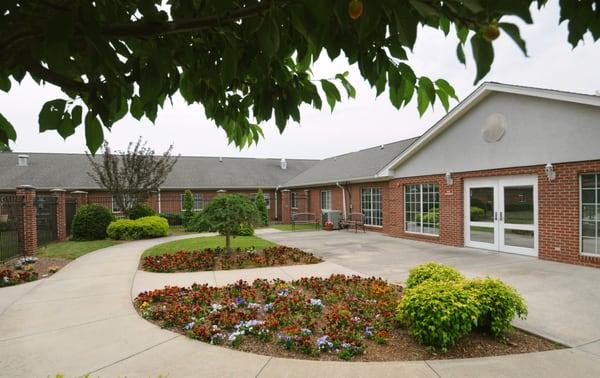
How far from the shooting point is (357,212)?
19.6 m

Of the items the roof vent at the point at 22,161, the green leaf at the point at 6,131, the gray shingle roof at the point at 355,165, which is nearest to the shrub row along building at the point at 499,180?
the gray shingle roof at the point at 355,165

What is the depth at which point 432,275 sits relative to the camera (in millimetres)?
5270

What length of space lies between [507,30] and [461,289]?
13.5 feet

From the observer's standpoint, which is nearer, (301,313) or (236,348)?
(236,348)

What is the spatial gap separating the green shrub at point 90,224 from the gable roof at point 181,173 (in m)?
9.36

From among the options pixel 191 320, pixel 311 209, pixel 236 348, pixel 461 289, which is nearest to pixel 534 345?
pixel 461 289

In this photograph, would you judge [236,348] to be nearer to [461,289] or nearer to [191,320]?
[191,320]

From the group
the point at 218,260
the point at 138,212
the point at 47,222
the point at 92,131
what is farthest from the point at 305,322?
the point at 138,212

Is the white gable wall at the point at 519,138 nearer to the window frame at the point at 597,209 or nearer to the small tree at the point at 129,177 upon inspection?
the window frame at the point at 597,209

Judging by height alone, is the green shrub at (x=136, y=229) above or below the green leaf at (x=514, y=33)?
below

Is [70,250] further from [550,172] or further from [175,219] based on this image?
[550,172]

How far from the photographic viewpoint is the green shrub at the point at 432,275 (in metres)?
5.18

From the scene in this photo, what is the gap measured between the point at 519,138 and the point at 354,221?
34.0 ft

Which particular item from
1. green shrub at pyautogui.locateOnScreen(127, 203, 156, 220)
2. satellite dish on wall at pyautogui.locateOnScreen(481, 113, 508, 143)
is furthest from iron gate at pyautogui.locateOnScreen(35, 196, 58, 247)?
satellite dish on wall at pyautogui.locateOnScreen(481, 113, 508, 143)
